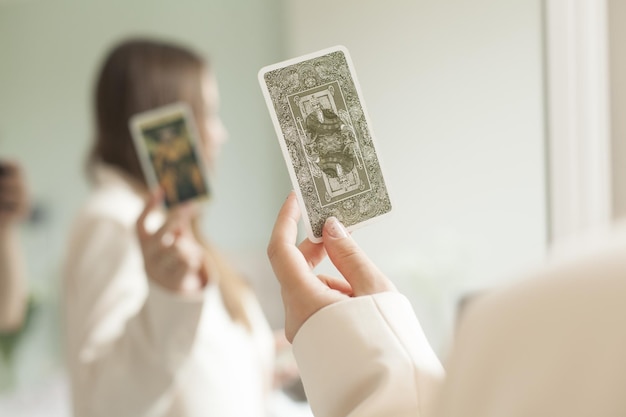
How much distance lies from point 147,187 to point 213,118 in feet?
0.65

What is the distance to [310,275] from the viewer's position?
0.50 meters

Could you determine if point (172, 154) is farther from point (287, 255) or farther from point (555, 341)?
point (555, 341)

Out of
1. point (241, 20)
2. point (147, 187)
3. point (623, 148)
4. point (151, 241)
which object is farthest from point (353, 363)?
point (241, 20)

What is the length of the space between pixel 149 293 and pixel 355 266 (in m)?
0.66

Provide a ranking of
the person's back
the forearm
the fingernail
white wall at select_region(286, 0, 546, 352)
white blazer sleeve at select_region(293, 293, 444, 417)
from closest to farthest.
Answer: the person's back, white blazer sleeve at select_region(293, 293, 444, 417), the fingernail, white wall at select_region(286, 0, 546, 352), the forearm

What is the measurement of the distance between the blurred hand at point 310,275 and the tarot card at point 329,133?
0.23ft

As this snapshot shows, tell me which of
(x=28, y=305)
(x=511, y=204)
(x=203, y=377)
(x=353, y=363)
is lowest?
(x=28, y=305)

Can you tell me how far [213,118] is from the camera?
1570 mm

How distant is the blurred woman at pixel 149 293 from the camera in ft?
3.69

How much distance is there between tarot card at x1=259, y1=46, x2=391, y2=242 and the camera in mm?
631

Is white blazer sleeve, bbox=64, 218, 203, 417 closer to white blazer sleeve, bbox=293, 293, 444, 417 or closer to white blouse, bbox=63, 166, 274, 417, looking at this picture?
white blouse, bbox=63, 166, 274, 417

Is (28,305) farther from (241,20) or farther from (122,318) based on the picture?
(122,318)

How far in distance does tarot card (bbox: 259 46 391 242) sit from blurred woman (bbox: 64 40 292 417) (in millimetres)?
499

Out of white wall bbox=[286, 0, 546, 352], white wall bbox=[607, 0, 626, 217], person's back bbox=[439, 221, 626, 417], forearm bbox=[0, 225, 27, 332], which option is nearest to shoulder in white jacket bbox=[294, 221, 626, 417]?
person's back bbox=[439, 221, 626, 417]
